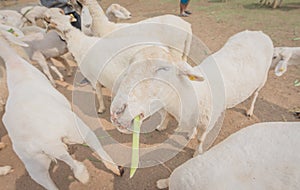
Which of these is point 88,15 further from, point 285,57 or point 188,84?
point 285,57

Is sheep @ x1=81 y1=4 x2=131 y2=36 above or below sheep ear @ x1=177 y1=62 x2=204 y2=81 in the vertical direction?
below

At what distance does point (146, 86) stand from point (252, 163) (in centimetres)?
101

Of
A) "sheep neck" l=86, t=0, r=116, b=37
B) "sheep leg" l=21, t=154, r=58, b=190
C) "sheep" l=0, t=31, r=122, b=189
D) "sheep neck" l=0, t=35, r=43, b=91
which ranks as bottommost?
"sheep leg" l=21, t=154, r=58, b=190

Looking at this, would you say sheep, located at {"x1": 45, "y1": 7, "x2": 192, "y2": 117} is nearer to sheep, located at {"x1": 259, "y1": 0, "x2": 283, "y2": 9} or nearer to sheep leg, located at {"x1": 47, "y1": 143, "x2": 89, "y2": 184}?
sheep leg, located at {"x1": 47, "y1": 143, "x2": 89, "y2": 184}

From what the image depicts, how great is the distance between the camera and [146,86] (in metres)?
1.89

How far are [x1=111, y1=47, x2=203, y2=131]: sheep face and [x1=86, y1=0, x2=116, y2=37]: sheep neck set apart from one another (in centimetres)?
245

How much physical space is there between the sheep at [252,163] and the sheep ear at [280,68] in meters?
1.82

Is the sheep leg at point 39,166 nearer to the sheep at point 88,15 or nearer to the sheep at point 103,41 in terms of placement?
the sheep at point 103,41

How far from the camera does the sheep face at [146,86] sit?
5.93 feet

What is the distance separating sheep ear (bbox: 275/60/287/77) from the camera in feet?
10.7

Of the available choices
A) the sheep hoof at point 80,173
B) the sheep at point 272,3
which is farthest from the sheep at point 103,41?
the sheep at point 272,3

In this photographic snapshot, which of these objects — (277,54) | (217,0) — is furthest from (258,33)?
(217,0)

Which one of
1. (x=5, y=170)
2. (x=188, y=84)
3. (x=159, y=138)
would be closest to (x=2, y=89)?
(x=5, y=170)

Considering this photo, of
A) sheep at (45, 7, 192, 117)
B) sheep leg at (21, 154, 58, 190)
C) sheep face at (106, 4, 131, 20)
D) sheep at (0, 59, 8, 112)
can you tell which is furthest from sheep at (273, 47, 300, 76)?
sheep at (0, 59, 8, 112)
